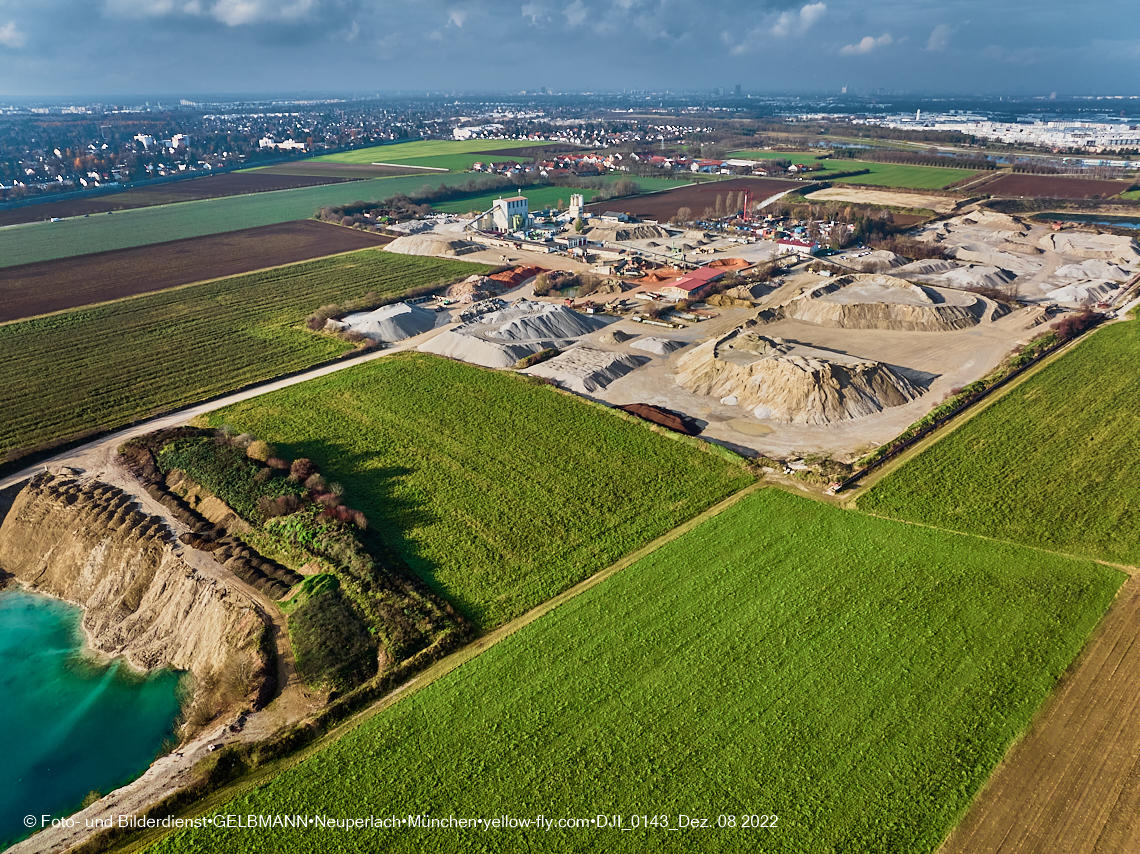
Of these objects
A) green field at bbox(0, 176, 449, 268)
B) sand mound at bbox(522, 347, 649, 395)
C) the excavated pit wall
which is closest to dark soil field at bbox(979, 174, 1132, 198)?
sand mound at bbox(522, 347, 649, 395)

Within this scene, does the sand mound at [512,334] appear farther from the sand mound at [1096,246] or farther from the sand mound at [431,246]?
the sand mound at [1096,246]

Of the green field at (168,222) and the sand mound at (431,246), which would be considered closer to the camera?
the sand mound at (431,246)

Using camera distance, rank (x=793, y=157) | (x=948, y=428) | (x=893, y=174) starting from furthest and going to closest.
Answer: (x=793, y=157) → (x=893, y=174) → (x=948, y=428)

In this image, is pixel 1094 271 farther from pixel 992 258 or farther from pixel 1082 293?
pixel 1082 293

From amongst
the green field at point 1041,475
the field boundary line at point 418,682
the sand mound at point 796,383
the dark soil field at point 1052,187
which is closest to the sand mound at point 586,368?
the sand mound at point 796,383

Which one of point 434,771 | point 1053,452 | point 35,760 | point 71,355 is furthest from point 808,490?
point 71,355

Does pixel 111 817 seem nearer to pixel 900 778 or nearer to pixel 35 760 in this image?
pixel 35 760

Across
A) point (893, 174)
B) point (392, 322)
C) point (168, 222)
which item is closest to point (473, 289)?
point (392, 322)
